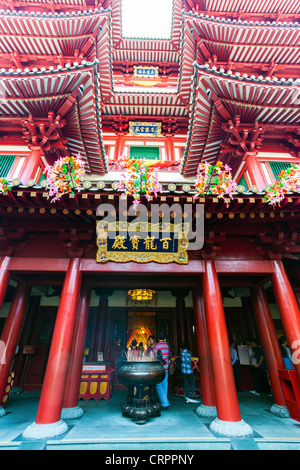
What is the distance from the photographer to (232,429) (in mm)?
4156

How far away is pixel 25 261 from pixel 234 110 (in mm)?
7598

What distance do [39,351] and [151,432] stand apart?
626 centimetres

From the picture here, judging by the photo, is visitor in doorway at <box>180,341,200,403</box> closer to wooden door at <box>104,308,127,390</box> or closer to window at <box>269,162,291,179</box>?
wooden door at <box>104,308,127,390</box>

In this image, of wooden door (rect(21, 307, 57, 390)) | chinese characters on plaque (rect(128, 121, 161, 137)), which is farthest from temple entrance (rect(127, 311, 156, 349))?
chinese characters on plaque (rect(128, 121, 161, 137))

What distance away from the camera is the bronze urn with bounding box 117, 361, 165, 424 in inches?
203

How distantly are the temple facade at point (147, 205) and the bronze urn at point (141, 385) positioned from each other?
1.25 m

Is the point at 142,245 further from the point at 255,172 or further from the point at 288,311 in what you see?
the point at 255,172

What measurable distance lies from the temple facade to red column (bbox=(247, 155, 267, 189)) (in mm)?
51

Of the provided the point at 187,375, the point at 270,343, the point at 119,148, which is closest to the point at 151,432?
the point at 187,375

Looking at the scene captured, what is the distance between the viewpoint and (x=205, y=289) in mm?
5316

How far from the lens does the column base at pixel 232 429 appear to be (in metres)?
4.12
